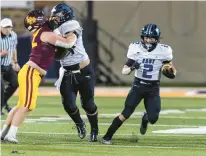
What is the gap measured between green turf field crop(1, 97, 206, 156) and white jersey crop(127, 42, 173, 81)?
856 mm

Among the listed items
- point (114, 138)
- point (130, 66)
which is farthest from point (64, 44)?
point (114, 138)

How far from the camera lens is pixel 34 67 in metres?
9.80

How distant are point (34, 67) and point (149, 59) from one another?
153 centimetres

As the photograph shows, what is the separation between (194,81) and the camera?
81.4 feet

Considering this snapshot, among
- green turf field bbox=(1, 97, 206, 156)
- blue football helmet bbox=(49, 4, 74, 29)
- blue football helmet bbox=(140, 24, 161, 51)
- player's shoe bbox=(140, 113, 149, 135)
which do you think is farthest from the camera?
player's shoe bbox=(140, 113, 149, 135)

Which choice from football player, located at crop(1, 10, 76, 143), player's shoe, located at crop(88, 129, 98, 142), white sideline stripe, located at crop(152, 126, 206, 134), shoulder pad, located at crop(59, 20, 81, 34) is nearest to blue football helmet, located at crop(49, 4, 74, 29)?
shoulder pad, located at crop(59, 20, 81, 34)

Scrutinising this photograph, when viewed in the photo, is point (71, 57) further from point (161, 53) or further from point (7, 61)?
point (7, 61)

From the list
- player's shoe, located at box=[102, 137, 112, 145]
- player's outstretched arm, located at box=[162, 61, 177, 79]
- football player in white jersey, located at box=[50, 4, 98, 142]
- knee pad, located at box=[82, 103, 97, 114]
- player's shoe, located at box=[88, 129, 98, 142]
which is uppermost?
player's outstretched arm, located at box=[162, 61, 177, 79]

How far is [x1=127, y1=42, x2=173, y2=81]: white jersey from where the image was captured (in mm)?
10336

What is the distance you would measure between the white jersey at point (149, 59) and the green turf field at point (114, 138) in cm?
86

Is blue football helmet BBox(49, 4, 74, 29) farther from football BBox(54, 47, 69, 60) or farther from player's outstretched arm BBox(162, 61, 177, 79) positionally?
player's outstretched arm BBox(162, 61, 177, 79)

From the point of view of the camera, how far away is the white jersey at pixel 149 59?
10.3m

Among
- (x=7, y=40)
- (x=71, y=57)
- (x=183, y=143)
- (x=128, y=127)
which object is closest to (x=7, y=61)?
(x=7, y=40)

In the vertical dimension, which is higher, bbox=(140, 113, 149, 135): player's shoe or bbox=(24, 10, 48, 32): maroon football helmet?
bbox=(24, 10, 48, 32): maroon football helmet
